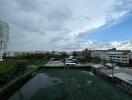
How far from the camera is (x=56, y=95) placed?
1305cm

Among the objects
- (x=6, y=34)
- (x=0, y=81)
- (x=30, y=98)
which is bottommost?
(x=30, y=98)

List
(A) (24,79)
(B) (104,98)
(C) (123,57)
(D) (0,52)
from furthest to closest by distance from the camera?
(C) (123,57) < (D) (0,52) < (A) (24,79) < (B) (104,98)

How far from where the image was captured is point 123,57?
41156 mm

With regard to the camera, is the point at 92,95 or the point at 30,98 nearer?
the point at 30,98

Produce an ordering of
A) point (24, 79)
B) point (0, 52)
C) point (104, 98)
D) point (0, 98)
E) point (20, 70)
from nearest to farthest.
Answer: point (0, 98), point (104, 98), point (24, 79), point (20, 70), point (0, 52)

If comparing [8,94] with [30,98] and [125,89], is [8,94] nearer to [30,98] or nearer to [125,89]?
[30,98]

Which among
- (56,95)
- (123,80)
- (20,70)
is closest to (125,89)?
(123,80)

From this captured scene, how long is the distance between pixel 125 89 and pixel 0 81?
9.66 meters

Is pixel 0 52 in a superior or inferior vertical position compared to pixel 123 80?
superior

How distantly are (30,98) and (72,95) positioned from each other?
293 cm

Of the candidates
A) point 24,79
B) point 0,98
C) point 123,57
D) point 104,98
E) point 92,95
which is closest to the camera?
point 0,98

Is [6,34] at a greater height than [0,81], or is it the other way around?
[6,34]

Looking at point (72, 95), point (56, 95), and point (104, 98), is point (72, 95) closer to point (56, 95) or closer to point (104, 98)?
point (56, 95)

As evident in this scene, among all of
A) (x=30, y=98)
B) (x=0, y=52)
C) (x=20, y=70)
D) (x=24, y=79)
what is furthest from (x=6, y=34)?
(x=30, y=98)
